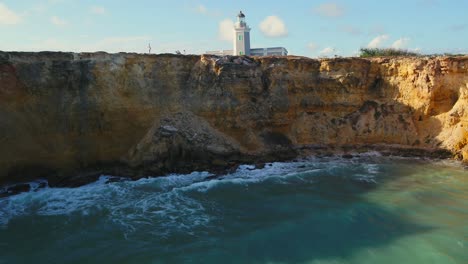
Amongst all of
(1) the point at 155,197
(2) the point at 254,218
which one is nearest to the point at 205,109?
(1) the point at 155,197

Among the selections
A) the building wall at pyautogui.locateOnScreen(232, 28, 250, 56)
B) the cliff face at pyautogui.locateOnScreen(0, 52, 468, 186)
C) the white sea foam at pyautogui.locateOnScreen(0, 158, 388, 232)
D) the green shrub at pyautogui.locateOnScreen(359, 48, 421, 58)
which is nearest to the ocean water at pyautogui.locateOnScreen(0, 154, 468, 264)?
the white sea foam at pyautogui.locateOnScreen(0, 158, 388, 232)

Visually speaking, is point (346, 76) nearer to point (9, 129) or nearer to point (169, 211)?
point (169, 211)

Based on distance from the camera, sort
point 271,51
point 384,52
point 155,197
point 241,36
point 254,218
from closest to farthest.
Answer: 1. point 254,218
2. point 155,197
3. point 384,52
4. point 241,36
5. point 271,51

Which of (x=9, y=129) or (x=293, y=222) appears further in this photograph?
(x=9, y=129)

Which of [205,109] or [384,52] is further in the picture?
[384,52]

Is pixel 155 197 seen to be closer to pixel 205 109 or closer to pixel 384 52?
pixel 205 109

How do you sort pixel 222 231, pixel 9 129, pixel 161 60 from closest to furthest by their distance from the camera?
pixel 222 231 < pixel 9 129 < pixel 161 60

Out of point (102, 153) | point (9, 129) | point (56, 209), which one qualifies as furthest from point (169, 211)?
point (9, 129)

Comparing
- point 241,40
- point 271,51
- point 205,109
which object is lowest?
point 205,109
